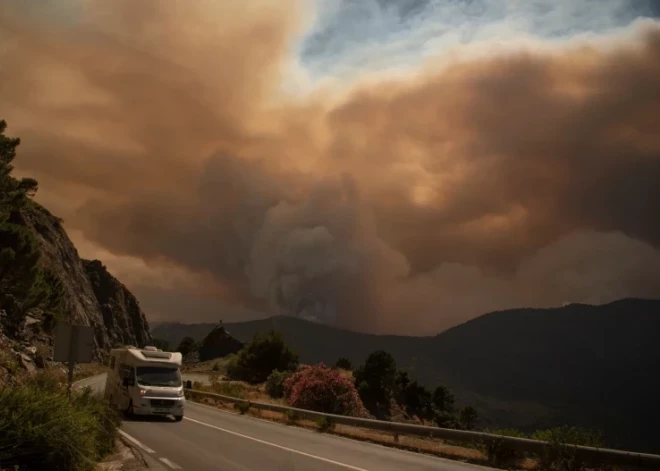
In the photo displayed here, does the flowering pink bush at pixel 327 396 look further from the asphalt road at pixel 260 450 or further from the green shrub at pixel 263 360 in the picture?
the green shrub at pixel 263 360

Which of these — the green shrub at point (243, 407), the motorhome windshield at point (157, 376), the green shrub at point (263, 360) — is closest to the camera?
the motorhome windshield at point (157, 376)

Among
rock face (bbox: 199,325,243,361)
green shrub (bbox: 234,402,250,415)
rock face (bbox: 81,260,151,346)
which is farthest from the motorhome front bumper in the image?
rock face (bbox: 81,260,151,346)

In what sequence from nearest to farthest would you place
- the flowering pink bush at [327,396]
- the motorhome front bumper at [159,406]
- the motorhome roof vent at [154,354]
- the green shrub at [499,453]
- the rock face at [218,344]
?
the green shrub at [499,453]
the motorhome front bumper at [159,406]
the motorhome roof vent at [154,354]
the flowering pink bush at [327,396]
the rock face at [218,344]

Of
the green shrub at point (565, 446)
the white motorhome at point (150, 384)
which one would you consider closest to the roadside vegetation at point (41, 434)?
the green shrub at point (565, 446)

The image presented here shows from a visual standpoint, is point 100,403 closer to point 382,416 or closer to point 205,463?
point 205,463

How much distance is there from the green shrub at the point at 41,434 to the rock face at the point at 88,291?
62197 mm

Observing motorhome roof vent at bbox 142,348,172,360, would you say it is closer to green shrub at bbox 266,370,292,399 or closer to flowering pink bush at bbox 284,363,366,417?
flowering pink bush at bbox 284,363,366,417

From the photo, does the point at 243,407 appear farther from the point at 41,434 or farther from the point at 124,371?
the point at 41,434

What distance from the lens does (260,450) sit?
15398 millimetres

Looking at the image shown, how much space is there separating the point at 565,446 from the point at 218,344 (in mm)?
110245

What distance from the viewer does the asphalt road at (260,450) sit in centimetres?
1292

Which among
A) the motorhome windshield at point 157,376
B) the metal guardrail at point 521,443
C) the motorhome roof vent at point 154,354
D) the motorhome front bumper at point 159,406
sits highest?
the motorhome roof vent at point 154,354

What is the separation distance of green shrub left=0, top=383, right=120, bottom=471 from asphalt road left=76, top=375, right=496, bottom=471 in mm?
3275

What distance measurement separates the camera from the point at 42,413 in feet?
30.0
